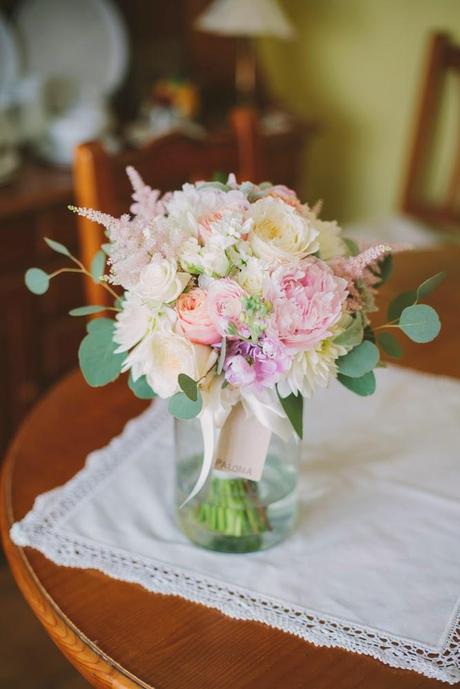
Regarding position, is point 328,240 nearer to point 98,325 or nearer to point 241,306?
point 241,306

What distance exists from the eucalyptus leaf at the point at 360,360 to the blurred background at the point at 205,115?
0.79 meters

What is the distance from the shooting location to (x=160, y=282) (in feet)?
2.39

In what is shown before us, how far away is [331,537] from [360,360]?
0.80 feet

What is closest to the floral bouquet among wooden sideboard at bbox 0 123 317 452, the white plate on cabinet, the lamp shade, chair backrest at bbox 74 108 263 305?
chair backrest at bbox 74 108 263 305

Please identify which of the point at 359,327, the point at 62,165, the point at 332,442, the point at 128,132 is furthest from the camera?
the point at 128,132

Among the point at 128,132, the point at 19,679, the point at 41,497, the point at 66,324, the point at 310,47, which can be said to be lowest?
the point at 19,679

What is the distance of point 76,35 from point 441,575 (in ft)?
6.14

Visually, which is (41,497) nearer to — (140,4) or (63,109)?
(63,109)

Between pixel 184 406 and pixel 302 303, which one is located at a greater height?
pixel 302 303

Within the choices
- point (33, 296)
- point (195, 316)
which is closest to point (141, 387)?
point (195, 316)

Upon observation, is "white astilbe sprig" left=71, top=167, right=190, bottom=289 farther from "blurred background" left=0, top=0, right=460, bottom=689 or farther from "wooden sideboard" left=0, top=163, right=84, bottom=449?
"wooden sideboard" left=0, top=163, right=84, bottom=449

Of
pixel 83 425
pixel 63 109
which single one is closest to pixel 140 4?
pixel 63 109

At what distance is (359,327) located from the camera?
0.77 metres

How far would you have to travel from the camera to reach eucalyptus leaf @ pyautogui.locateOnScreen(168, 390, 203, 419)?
75 cm
